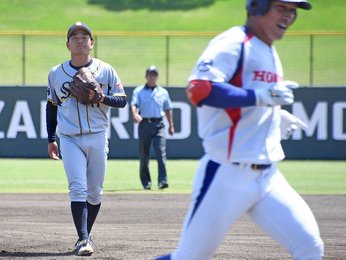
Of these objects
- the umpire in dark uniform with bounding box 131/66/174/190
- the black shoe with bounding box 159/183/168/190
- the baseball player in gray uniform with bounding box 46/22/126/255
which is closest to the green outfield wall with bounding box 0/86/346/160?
the umpire in dark uniform with bounding box 131/66/174/190

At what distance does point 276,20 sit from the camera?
6.35 meters

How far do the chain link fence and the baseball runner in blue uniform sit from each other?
27.9 metres

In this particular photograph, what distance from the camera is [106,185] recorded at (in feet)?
58.0

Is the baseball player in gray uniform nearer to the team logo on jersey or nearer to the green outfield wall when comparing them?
the team logo on jersey

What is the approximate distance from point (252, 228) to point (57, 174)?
8.71 meters

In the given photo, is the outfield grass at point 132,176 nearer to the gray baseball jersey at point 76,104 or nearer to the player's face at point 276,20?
the gray baseball jersey at point 76,104

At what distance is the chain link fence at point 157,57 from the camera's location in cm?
3541

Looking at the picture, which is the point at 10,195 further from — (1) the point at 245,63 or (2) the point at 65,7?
(2) the point at 65,7

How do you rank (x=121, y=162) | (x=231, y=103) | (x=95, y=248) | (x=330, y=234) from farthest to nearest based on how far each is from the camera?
(x=121, y=162) → (x=330, y=234) → (x=95, y=248) → (x=231, y=103)

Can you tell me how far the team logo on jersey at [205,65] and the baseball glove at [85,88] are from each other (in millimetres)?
3497

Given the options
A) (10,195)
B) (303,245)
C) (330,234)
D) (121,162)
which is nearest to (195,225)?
(303,245)

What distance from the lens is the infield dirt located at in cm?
990

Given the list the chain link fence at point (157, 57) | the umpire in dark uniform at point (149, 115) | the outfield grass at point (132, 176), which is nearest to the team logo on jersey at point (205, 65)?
the outfield grass at point (132, 176)

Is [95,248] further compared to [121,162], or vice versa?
[121,162]
